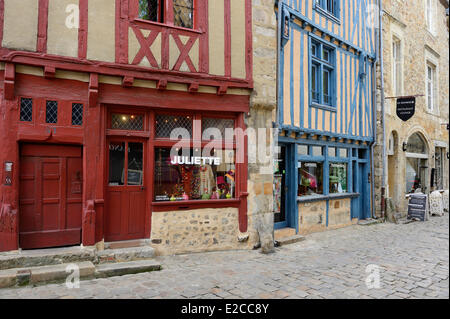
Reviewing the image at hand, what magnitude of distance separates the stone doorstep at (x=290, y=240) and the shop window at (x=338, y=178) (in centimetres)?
229

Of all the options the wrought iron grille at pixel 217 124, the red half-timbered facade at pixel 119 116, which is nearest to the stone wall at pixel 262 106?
the red half-timbered facade at pixel 119 116

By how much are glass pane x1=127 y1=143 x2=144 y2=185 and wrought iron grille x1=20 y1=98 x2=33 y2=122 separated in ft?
4.86

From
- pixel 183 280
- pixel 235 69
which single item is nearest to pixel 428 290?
pixel 183 280

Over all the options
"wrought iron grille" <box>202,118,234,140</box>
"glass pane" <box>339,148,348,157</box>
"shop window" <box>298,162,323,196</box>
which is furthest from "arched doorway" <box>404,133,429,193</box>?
"wrought iron grille" <box>202,118,234,140</box>

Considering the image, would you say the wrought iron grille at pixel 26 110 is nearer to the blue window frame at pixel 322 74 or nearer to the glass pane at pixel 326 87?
the blue window frame at pixel 322 74

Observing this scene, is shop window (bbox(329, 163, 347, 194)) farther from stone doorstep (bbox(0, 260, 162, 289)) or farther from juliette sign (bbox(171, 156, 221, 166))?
stone doorstep (bbox(0, 260, 162, 289))

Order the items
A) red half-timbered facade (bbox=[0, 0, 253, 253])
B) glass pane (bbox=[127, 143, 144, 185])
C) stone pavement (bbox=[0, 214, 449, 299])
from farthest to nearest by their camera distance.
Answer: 1. glass pane (bbox=[127, 143, 144, 185])
2. red half-timbered facade (bbox=[0, 0, 253, 253])
3. stone pavement (bbox=[0, 214, 449, 299])

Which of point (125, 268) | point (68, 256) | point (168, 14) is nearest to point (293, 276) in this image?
point (125, 268)

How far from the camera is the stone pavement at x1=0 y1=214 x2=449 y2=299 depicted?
394 cm

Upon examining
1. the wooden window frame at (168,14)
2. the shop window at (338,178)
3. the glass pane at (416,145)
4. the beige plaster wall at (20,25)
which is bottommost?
the shop window at (338,178)

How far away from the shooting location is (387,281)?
14.7 feet

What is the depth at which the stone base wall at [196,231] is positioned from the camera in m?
5.51

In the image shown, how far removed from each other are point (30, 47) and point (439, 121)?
15.3 meters
